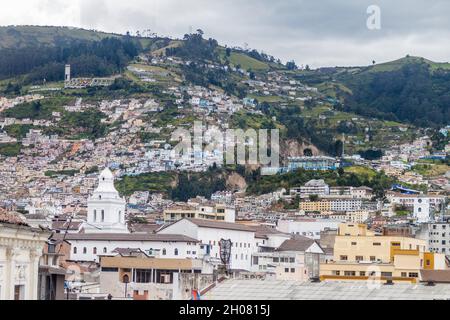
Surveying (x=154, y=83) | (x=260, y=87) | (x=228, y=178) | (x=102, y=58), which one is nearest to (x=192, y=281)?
(x=228, y=178)

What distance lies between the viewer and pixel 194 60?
172 metres

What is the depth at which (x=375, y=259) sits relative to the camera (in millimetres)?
47656

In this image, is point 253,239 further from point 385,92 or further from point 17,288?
point 385,92

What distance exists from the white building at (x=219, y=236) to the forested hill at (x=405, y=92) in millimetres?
96266

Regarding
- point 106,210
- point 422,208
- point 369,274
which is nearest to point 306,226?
point 422,208

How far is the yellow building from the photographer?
42.0 meters

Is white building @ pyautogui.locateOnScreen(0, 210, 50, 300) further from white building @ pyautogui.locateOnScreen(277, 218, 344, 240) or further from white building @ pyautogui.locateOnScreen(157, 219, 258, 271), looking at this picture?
white building @ pyautogui.locateOnScreen(277, 218, 344, 240)

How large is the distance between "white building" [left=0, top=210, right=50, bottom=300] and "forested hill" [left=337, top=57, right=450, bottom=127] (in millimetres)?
139426

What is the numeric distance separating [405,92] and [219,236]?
121 m

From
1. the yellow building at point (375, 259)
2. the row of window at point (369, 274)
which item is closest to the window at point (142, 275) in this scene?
the yellow building at point (375, 259)

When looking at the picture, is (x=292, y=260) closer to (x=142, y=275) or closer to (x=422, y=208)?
(x=142, y=275)

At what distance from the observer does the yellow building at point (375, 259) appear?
4203cm

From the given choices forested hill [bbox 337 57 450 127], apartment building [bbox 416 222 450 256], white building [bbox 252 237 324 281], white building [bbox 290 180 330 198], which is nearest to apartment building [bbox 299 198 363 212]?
white building [bbox 290 180 330 198]
